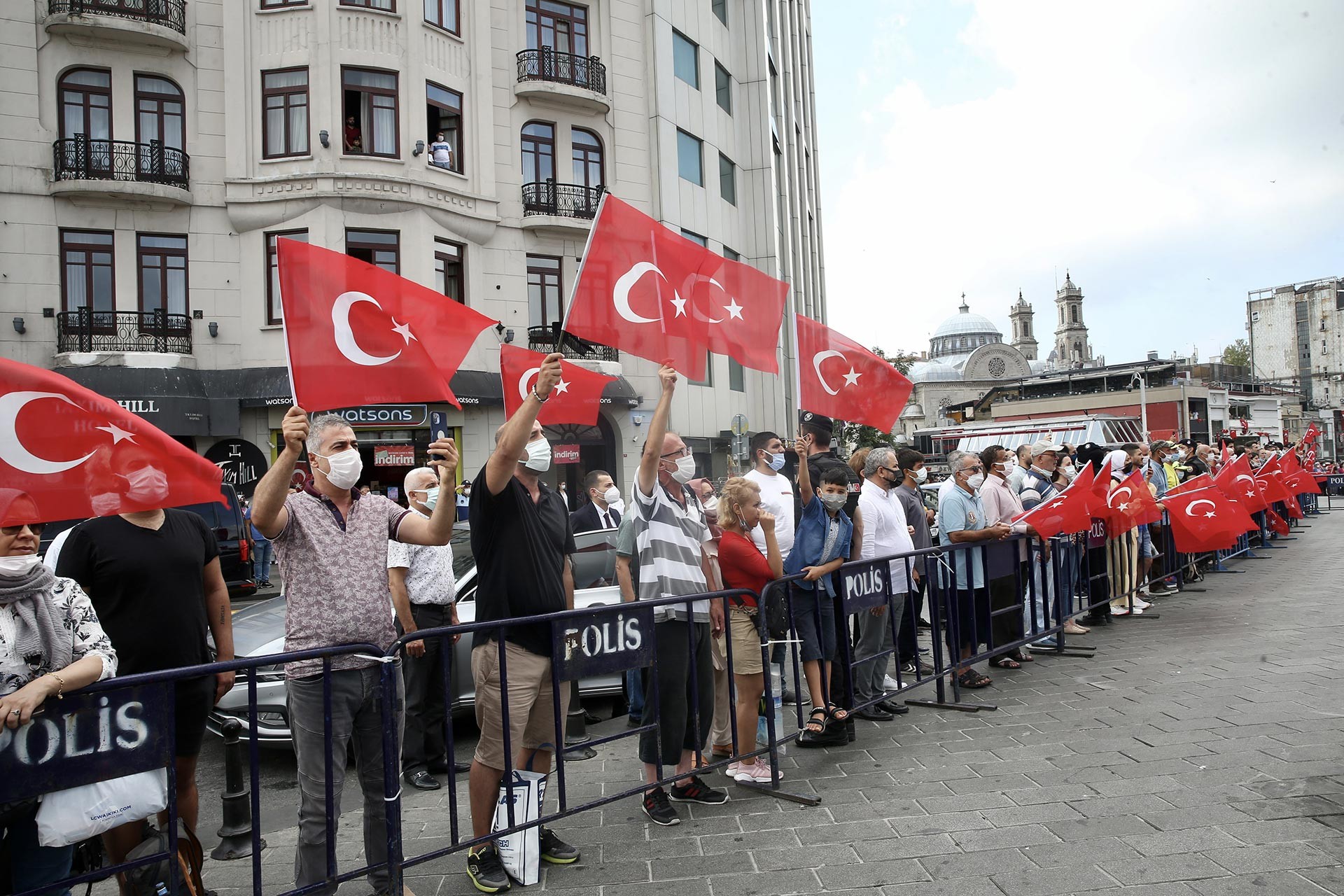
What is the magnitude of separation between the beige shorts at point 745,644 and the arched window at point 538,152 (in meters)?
19.8

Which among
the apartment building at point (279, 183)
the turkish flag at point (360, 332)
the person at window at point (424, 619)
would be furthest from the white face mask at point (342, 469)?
the apartment building at point (279, 183)

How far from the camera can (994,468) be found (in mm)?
8305

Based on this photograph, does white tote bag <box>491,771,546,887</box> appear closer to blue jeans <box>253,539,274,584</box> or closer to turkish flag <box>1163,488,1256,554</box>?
turkish flag <box>1163,488,1256,554</box>

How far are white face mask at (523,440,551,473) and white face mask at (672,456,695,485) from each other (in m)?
0.85

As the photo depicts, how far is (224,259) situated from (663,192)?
11474 mm

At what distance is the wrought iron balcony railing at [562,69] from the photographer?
901 inches

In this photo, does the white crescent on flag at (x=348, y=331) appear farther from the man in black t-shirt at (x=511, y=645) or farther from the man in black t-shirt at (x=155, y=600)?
the man in black t-shirt at (x=155, y=600)

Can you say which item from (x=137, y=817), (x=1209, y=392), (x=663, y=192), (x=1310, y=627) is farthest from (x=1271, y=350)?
(x=137, y=817)

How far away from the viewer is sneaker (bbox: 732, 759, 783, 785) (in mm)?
5105

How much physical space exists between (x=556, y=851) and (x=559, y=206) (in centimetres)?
2094

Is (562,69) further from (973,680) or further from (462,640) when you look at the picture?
(973,680)

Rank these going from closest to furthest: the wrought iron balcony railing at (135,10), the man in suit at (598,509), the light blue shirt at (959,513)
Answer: the light blue shirt at (959,513) → the man in suit at (598,509) → the wrought iron balcony railing at (135,10)

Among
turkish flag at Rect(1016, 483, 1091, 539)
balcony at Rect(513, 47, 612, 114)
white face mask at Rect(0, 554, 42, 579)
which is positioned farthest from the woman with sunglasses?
balcony at Rect(513, 47, 612, 114)

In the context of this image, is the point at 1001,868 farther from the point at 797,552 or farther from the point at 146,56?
the point at 146,56
